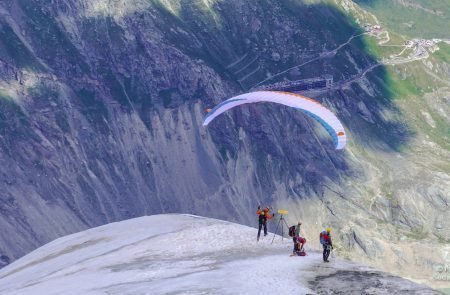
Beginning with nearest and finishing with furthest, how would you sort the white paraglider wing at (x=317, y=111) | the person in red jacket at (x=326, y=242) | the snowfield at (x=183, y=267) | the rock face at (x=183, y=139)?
the snowfield at (x=183, y=267)
the person in red jacket at (x=326, y=242)
the white paraglider wing at (x=317, y=111)
the rock face at (x=183, y=139)

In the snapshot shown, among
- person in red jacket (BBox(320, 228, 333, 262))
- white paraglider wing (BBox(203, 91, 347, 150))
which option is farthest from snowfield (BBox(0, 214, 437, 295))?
white paraglider wing (BBox(203, 91, 347, 150))

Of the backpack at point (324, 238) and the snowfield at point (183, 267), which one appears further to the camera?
the backpack at point (324, 238)

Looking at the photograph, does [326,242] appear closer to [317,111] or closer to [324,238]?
[324,238]

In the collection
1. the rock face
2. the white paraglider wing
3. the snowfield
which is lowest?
the snowfield

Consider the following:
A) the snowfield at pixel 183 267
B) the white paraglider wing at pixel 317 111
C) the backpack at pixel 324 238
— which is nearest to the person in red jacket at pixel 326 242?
the backpack at pixel 324 238

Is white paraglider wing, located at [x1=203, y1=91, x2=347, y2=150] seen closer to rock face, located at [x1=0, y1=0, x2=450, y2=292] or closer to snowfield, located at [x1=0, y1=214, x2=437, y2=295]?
snowfield, located at [x1=0, y1=214, x2=437, y2=295]

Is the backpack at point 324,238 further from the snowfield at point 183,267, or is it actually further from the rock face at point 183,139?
the rock face at point 183,139

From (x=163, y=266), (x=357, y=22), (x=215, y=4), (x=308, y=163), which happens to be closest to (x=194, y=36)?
(x=215, y=4)
